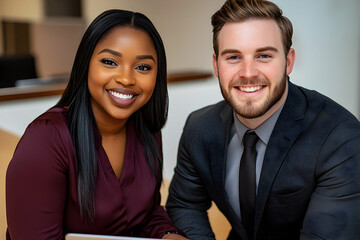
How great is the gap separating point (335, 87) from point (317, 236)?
2999mm

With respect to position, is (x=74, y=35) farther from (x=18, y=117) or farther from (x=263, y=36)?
(x=263, y=36)

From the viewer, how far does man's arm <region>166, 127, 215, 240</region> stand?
1.57 m

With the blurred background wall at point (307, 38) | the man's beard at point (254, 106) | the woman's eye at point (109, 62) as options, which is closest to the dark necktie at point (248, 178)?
the man's beard at point (254, 106)

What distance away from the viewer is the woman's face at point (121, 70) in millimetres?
1256

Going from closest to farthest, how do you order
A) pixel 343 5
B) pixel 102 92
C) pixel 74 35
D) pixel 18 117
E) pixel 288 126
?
pixel 102 92 → pixel 288 126 → pixel 18 117 → pixel 343 5 → pixel 74 35

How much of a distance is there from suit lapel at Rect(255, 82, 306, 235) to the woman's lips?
0.44 metres

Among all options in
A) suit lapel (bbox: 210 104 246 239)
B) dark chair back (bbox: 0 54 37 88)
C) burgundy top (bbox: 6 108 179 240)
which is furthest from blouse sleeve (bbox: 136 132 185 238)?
dark chair back (bbox: 0 54 37 88)

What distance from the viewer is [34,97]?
260 cm

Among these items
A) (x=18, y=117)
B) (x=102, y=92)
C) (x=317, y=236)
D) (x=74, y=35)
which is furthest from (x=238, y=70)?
(x=74, y=35)

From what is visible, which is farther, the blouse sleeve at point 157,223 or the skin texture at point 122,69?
the blouse sleeve at point 157,223

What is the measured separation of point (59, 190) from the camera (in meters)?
1.26

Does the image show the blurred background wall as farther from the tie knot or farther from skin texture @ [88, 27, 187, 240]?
skin texture @ [88, 27, 187, 240]

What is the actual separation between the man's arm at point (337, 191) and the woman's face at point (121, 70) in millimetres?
538

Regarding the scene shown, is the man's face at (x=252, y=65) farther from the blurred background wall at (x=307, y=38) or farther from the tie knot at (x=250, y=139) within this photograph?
the blurred background wall at (x=307, y=38)
